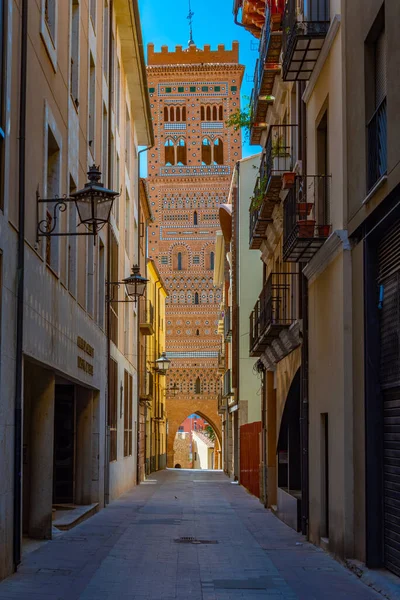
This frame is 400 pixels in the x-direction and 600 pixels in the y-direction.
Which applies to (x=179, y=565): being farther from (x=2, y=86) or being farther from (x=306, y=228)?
(x=2, y=86)

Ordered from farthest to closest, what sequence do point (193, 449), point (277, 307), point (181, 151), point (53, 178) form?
point (193, 449), point (181, 151), point (277, 307), point (53, 178)

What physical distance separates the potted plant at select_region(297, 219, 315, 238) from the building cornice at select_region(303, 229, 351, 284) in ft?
0.88

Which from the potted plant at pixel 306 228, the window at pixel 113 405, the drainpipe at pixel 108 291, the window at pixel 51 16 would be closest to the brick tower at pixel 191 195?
the window at pixel 113 405

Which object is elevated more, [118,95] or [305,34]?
[118,95]

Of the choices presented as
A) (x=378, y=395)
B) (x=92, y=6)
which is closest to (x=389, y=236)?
(x=378, y=395)

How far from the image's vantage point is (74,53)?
18.0 meters

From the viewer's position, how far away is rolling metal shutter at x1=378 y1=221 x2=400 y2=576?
33.5 ft

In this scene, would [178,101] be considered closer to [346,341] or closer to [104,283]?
[104,283]

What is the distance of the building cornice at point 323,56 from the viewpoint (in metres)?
13.0

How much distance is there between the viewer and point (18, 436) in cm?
1123

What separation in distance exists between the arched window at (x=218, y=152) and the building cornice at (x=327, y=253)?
66.3m

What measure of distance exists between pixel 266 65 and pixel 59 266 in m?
7.01

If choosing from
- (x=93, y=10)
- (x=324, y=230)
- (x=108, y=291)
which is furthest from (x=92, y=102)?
(x=324, y=230)

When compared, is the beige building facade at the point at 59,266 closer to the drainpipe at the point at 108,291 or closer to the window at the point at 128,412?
the drainpipe at the point at 108,291
